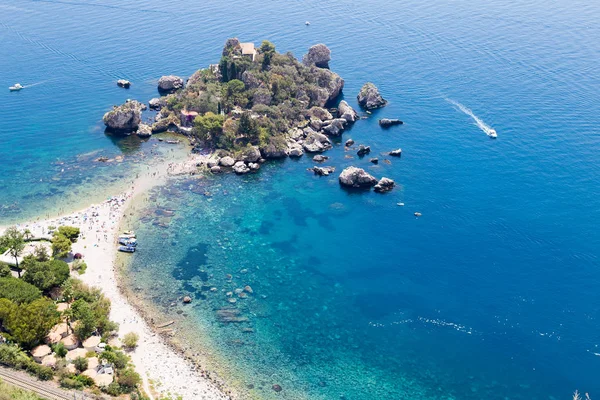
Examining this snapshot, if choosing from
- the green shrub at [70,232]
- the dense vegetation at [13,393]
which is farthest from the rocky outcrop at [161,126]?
the dense vegetation at [13,393]

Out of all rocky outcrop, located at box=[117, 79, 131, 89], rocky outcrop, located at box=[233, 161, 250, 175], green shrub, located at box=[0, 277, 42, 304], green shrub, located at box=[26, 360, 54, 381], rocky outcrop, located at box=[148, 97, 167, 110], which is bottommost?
green shrub, located at box=[26, 360, 54, 381]

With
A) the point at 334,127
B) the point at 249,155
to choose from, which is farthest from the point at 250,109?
the point at 334,127

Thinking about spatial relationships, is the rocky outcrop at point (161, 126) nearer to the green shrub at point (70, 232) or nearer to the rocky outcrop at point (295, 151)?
the rocky outcrop at point (295, 151)

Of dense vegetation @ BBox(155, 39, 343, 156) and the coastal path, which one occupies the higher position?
dense vegetation @ BBox(155, 39, 343, 156)

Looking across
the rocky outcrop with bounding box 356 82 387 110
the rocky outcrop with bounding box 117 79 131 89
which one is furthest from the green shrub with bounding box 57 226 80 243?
the rocky outcrop with bounding box 356 82 387 110

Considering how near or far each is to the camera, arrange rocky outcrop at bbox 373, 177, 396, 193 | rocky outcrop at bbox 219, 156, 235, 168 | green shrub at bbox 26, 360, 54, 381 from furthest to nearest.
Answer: rocky outcrop at bbox 219, 156, 235, 168 < rocky outcrop at bbox 373, 177, 396, 193 < green shrub at bbox 26, 360, 54, 381

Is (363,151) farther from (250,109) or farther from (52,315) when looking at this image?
(52,315)

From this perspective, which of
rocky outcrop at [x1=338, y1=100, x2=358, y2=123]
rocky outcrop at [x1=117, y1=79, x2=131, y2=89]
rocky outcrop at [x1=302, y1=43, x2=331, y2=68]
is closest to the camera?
rocky outcrop at [x1=338, y1=100, x2=358, y2=123]

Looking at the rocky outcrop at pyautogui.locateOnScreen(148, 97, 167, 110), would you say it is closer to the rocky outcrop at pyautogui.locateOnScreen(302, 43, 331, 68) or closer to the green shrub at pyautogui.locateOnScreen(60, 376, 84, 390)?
the rocky outcrop at pyautogui.locateOnScreen(302, 43, 331, 68)
